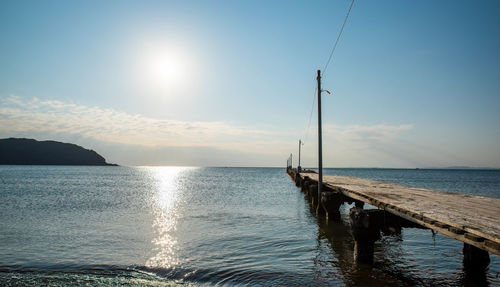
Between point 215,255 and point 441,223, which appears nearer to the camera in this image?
point 441,223

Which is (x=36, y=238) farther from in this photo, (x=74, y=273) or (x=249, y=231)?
(x=249, y=231)

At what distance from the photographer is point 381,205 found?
923cm

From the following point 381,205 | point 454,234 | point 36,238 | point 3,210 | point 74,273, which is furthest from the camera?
point 3,210

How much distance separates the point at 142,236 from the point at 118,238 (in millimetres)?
959

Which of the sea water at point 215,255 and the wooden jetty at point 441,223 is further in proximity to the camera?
the sea water at point 215,255

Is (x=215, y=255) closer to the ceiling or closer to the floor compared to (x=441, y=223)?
closer to the floor

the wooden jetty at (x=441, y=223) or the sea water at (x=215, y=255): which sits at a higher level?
the wooden jetty at (x=441, y=223)

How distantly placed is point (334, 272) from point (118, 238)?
346 inches

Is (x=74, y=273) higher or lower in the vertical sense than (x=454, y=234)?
lower

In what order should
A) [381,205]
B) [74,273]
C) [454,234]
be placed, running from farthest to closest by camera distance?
[381,205], [74,273], [454,234]

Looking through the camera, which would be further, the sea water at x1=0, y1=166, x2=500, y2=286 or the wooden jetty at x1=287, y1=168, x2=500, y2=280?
the sea water at x1=0, y1=166, x2=500, y2=286

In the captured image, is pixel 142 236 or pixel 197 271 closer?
pixel 197 271

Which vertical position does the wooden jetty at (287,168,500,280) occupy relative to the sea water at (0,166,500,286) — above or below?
above

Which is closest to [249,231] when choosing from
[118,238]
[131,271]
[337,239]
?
[337,239]
